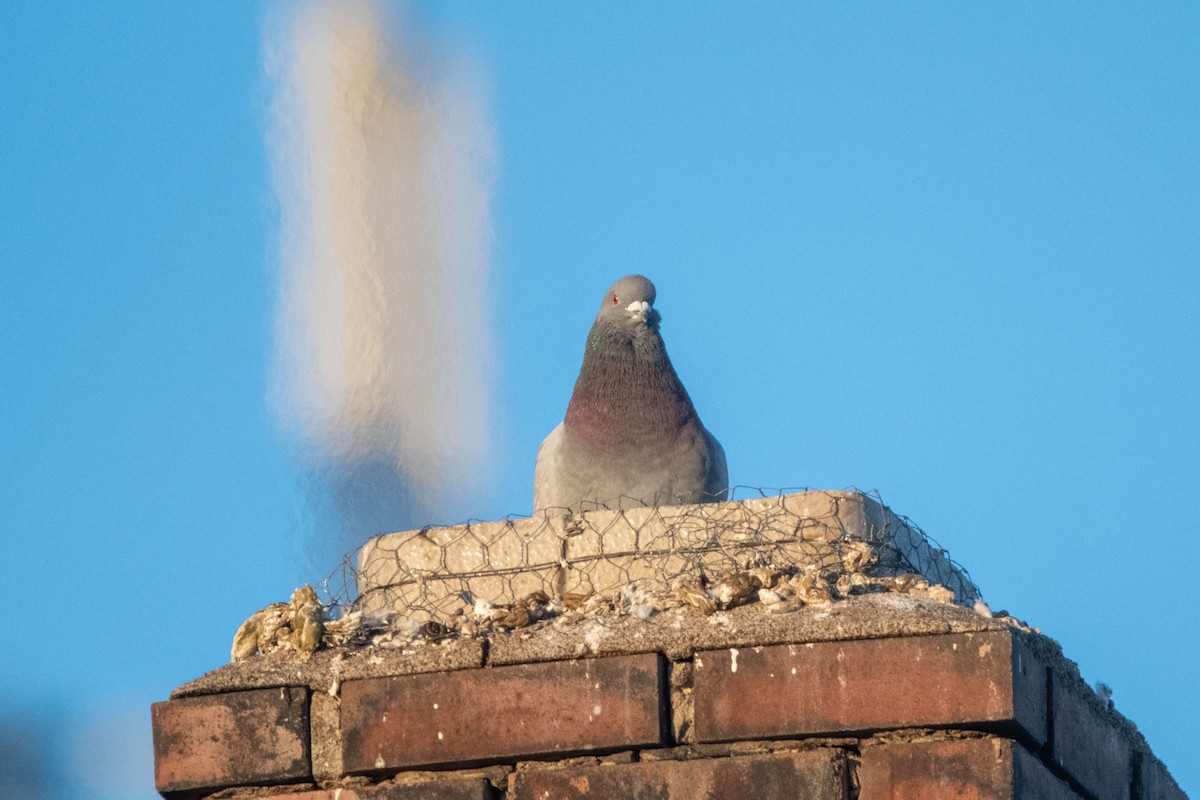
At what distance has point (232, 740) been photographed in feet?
7.90

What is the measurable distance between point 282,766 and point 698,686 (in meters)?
0.61

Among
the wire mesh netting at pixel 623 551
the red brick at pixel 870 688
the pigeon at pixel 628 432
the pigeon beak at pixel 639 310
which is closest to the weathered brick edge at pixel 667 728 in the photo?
the red brick at pixel 870 688

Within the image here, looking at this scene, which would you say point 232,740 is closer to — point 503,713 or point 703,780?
point 503,713

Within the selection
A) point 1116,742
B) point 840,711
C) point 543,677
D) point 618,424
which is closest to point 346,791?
point 543,677

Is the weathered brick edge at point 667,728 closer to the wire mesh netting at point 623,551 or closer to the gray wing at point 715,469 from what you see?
the wire mesh netting at point 623,551

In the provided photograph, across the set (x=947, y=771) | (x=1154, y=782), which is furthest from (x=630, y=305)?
(x=947, y=771)

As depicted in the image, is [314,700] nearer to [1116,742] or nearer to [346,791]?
[346,791]

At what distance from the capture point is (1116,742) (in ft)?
9.27

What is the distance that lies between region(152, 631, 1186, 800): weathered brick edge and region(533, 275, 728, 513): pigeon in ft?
8.68

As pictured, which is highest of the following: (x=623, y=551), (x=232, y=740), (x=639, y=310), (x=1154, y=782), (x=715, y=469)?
(x=639, y=310)

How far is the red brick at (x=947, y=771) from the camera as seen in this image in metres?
2.16

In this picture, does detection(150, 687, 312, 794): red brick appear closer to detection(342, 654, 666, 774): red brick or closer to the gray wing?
detection(342, 654, 666, 774): red brick

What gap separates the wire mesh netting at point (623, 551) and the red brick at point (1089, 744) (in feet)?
1.12

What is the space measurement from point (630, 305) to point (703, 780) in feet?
13.0
